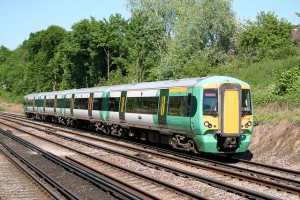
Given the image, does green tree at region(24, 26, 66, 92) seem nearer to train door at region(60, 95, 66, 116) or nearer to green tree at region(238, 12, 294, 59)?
green tree at region(238, 12, 294, 59)

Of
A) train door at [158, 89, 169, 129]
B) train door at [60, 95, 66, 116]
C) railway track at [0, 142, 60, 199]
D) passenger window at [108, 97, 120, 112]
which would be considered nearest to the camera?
railway track at [0, 142, 60, 199]

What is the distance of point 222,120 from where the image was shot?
589 inches

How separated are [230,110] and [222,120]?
1.70ft

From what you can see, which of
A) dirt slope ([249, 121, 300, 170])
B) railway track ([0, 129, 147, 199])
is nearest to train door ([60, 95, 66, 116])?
railway track ([0, 129, 147, 199])

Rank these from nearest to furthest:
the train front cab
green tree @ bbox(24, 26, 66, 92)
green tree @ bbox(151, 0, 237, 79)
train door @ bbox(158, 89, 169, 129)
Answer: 1. the train front cab
2. train door @ bbox(158, 89, 169, 129)
3. green tree @ bbox(151, 0, 237, 79)
4. green tree @ bbox(24, 26, 66, 92)

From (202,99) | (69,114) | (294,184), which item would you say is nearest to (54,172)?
(202,99)

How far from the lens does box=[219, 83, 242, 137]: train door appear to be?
14977mm

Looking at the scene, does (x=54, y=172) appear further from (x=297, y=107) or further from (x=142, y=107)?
(x=297, y=107)

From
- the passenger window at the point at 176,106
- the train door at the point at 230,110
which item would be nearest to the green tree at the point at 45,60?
the passenger window at the point at 176,106

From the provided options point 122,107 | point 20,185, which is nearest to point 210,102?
point 20,185

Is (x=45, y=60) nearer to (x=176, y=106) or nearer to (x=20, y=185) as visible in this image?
(x=176, y=106)

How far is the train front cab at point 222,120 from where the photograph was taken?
14.9 m

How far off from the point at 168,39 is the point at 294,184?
150ft

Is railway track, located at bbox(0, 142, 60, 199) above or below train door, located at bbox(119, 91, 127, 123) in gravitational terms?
below
